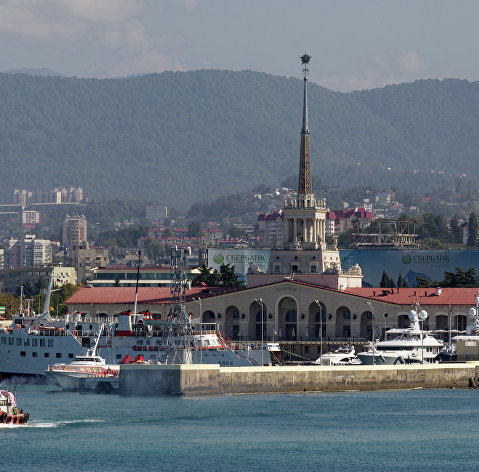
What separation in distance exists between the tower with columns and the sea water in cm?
4627

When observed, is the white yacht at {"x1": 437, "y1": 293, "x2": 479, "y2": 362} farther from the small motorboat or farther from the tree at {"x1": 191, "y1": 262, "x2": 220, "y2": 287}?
the small motorboat

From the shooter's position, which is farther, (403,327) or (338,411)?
(403,327)

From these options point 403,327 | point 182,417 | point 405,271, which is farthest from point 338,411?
point 405,271

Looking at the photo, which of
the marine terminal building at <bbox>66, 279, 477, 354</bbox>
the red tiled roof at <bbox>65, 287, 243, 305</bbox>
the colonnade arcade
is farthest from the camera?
the red tiled roof at <bbox>65, 287, 243, 305</bbox>

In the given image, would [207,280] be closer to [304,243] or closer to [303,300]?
[304,243]

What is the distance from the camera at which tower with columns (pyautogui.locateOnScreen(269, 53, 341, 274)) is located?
153375 mm

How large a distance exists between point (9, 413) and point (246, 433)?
13831 millimetres

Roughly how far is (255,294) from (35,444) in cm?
6798

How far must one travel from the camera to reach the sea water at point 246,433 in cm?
7681

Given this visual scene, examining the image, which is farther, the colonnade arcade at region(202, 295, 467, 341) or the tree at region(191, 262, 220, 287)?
the tree at region(191, 262, 220, 287)

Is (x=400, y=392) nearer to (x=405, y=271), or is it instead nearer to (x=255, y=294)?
(x=255, y=294)

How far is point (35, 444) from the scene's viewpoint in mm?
81562

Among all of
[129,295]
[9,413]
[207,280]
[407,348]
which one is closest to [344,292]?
[407,348]

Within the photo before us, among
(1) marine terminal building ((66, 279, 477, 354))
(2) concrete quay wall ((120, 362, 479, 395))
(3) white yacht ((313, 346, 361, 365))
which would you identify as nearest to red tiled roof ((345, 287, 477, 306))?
(1) marine terminal building ((66, 279, 477, 354))
